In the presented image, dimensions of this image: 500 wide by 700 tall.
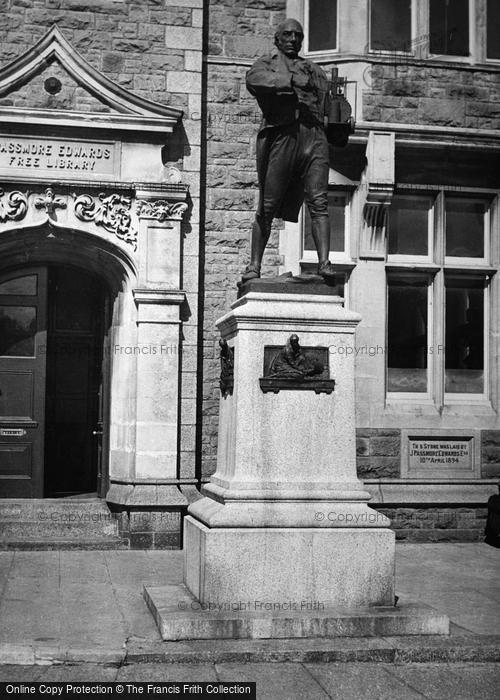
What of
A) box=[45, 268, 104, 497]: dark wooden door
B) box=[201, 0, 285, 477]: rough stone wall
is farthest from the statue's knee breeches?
box=[45, 268, 104, 497]: dark wooden door

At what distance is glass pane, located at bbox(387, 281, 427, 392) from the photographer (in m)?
11.9

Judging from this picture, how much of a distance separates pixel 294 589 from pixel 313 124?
11.5ft

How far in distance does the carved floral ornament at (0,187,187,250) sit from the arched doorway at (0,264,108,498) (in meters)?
1.08

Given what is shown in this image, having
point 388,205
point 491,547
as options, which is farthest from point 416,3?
point 491,547

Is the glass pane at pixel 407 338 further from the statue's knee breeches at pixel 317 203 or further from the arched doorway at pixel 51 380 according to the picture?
the statue's knee breeches at pixel 317 203

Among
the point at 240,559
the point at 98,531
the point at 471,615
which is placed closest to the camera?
the point at 240,559

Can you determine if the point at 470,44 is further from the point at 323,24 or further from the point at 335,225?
the point at 335,225

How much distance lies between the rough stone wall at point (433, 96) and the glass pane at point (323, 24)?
731mm

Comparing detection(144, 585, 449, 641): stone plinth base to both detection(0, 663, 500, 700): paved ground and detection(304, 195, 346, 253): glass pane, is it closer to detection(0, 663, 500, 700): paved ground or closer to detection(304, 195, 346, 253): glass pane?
detection(0, 663, 500, 700): paved ground

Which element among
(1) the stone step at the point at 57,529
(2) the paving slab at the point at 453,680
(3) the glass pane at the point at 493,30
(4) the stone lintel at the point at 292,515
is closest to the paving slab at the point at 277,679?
(2) the paving slab at the point at 453,680

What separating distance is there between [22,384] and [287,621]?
6.25 meters

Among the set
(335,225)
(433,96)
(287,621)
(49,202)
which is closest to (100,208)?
(49,202)

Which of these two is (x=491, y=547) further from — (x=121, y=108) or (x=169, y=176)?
(x=121, y=108)

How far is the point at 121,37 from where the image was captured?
11.2 m
